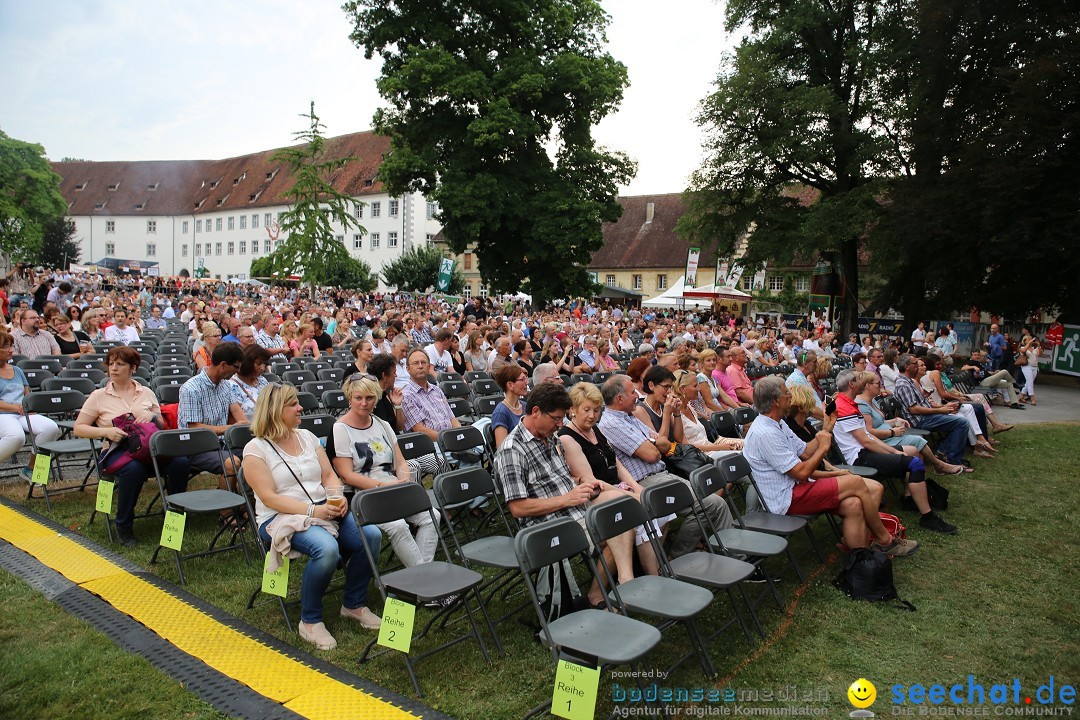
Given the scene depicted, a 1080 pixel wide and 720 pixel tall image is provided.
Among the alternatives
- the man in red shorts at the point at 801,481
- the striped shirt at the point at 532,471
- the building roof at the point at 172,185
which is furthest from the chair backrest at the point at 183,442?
the building roof at the point at 172,185

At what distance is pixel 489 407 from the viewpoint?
24.6 ft

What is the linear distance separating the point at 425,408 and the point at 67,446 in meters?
3.00

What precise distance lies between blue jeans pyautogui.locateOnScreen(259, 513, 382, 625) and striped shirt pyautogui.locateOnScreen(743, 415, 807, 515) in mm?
2946

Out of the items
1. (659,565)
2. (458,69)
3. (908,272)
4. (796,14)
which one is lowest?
(659,565)

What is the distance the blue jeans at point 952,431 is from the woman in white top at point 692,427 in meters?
3.57

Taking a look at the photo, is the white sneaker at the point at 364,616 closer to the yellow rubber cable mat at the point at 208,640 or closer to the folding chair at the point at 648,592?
the yellow rubber cable mat at the point at 208,640

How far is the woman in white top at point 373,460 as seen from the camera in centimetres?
433

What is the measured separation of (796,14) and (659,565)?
90.1ft

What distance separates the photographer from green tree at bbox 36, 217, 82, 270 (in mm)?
65000

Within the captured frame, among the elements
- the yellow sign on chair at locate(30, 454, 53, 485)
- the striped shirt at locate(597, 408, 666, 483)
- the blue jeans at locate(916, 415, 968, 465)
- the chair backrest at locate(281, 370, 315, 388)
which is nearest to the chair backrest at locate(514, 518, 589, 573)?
the striped shirt at locate(597, 408, 666, 483)

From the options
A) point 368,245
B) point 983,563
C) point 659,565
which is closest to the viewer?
point 659,565

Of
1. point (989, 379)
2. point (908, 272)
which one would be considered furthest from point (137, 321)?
point (908, 272)

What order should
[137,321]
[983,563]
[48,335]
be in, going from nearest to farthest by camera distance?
[983,563] → [48,335] → [137,321]

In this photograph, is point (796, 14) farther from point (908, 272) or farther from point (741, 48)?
point (908, 272)
